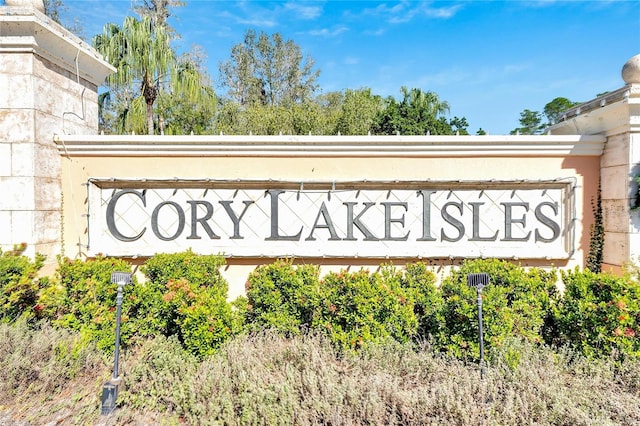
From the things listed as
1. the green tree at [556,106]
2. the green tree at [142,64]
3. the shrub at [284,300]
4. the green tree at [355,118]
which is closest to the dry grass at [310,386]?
the shrub at [284,300]

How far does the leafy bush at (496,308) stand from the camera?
378cm

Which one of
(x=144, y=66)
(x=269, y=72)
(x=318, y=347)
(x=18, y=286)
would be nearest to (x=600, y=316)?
(x=318, y=347)

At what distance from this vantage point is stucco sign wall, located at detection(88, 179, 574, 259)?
17.4ft

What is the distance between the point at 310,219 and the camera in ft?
17.5

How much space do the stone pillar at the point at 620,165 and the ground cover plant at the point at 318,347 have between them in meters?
1.27

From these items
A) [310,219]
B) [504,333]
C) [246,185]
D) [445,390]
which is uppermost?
[246,185]

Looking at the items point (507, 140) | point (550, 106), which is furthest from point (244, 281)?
point (550, 106)

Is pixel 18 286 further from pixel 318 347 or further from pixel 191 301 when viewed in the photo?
pixel 318 347

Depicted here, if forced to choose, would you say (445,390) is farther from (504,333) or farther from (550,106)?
(550,106)

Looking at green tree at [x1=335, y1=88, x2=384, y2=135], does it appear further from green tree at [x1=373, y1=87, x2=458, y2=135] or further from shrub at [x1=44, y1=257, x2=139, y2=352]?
shrub at [x1=44, y1=257, x2=139, y2=352]

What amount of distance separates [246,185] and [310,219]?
3.62 feet

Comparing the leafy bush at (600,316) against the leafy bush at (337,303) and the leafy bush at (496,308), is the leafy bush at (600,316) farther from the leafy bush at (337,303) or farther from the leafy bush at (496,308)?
the leafy bush at (337,303)

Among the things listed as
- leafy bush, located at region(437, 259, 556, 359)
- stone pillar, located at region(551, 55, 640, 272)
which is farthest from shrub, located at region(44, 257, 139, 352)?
stone pillar, located at region(551, 55, 640, 272)

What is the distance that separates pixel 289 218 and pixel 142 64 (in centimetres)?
944
